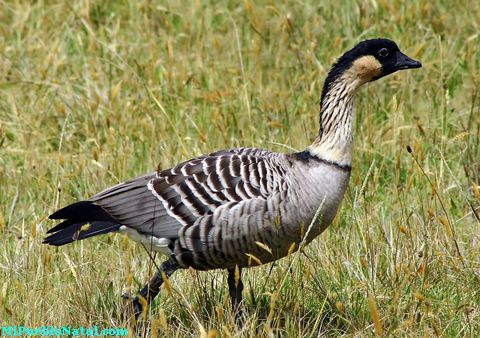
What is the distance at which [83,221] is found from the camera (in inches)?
217

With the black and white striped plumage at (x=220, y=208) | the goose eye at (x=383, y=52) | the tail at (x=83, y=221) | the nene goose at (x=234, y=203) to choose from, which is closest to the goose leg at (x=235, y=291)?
the nene goose at (x=234, y=203)

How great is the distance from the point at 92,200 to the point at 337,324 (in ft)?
5.07

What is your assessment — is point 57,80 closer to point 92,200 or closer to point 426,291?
point 92,200

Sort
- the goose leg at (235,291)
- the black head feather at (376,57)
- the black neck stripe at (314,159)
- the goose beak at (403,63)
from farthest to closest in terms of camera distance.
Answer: the goose beak at (403,63)
the black head feather at (376,57)
the black neck stripe at (314,159)
the goose leg at (235,291)

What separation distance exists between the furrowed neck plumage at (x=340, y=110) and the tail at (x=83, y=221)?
1.21 metres

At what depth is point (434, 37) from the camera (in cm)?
835

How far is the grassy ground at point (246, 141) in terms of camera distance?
5.28 m

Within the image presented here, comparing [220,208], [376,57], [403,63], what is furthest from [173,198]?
[403,63]

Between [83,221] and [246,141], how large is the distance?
217cm

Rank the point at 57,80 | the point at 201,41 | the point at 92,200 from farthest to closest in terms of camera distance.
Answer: the point at 201,41, the point at 57,80, the point at 92,200

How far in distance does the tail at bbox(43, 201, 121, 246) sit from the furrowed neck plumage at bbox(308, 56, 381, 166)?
1.21m

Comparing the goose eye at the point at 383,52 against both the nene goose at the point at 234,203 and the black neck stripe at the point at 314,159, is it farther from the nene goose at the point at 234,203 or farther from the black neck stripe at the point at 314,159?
the black neck stripe at the point at 314,159

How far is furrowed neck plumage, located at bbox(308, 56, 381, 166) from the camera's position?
5543mm

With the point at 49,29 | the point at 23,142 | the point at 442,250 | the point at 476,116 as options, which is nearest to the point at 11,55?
the point at 49,29
